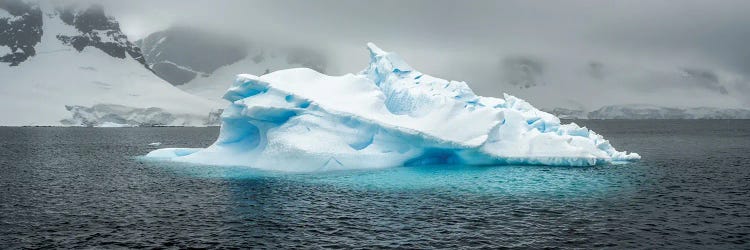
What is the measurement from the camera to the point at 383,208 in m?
26.3

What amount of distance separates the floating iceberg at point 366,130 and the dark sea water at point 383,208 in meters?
1.91

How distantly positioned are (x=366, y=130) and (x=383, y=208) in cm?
1639

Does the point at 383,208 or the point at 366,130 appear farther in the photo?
the point at 366,130

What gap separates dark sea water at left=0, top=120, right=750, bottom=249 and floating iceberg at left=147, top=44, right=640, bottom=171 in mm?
1907

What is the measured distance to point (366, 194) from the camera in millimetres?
30172

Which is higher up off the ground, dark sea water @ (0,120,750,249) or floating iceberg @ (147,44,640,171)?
floating iceberg @ (147,44,640,171)

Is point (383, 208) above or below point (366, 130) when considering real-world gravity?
below

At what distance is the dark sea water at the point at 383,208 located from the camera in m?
20.5

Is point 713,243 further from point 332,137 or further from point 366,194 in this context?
point 332,137

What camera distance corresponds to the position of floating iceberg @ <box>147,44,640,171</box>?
4081 centimetres

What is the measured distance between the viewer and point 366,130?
42.2 meters

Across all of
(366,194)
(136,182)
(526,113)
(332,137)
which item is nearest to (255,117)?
(332,137)

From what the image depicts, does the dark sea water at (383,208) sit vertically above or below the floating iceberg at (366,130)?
Answer: below

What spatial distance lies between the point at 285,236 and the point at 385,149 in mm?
21910
